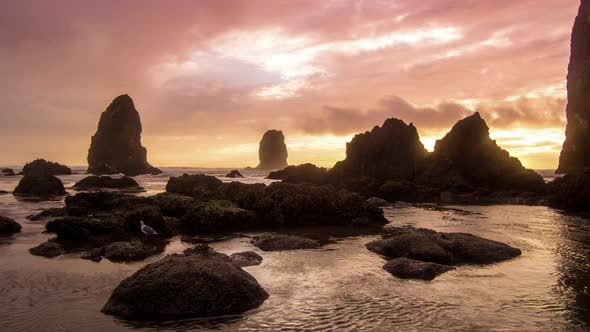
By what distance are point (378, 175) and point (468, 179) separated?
537 inches

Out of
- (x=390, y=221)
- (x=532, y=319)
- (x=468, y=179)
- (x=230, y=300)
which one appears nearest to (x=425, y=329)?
(x=532, y=319)

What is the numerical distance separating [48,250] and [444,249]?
1464 cm

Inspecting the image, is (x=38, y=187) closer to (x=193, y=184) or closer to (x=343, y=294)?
(x=193, y=184)

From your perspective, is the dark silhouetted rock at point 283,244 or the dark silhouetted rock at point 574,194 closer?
the dark silhouetted rock at point 283,244

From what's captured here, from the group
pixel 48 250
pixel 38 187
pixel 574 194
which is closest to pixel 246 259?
pixel 48 250

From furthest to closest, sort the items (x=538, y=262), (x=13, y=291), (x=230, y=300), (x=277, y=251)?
(x=277, y=251)
(x=538, y=262)
(x=13, y=291)
(x=230, y=300)

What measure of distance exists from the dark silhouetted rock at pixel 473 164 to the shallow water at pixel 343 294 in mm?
38931

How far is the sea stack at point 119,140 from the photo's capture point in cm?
14988

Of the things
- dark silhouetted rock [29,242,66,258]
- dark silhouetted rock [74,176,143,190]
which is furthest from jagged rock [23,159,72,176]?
dark silhouetted rock [29,242,66,258]

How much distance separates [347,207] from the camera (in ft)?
85.5

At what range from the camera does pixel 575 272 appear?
1359 cm

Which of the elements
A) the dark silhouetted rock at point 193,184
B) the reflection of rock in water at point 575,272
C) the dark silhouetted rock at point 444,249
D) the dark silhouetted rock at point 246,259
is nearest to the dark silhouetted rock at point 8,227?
the dark silhouetted rock at point 246,259

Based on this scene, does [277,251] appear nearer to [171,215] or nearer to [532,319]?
[532,319]

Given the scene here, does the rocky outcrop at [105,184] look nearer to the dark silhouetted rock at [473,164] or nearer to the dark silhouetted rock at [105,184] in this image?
the dark silhouetted rock at [105,184]
